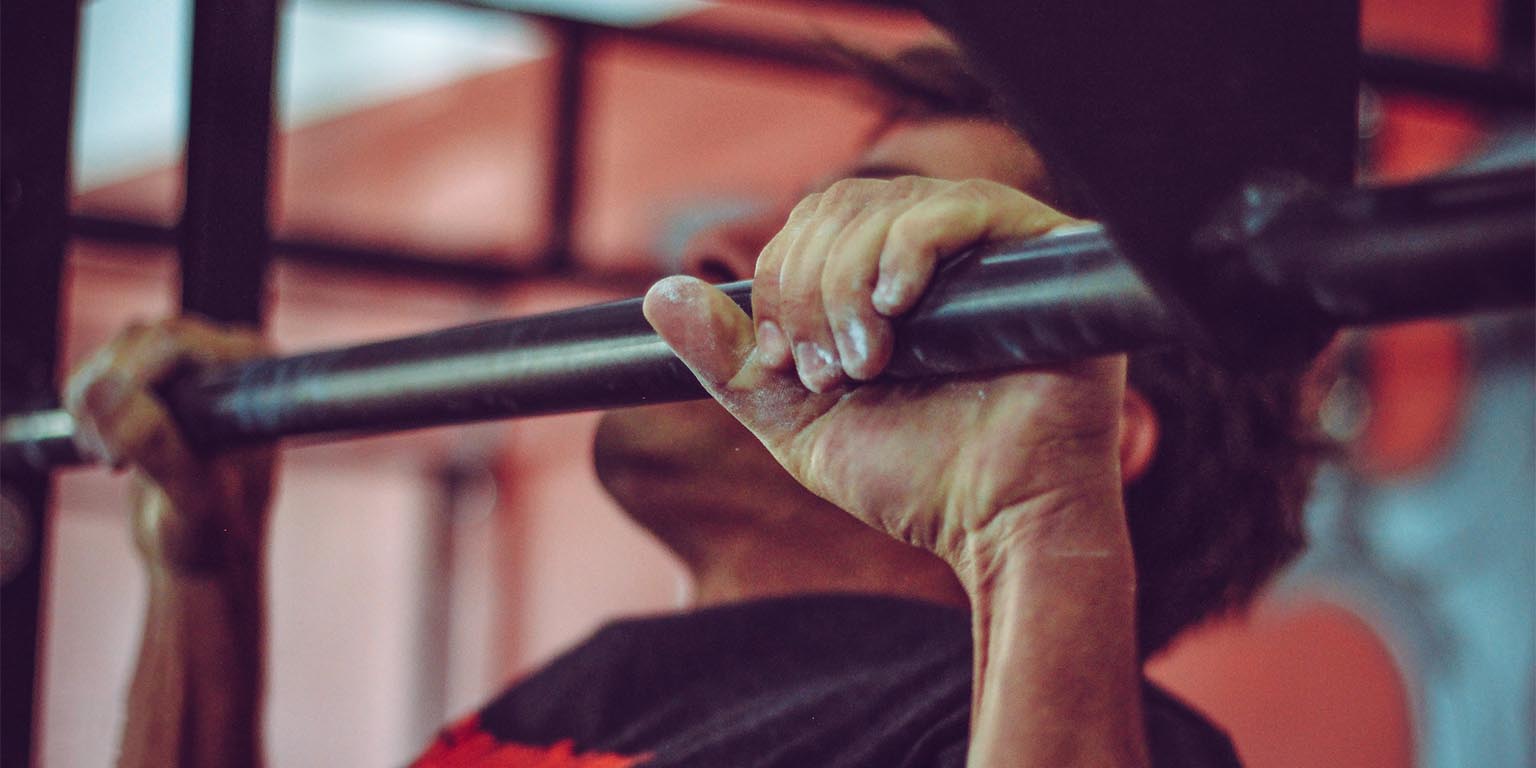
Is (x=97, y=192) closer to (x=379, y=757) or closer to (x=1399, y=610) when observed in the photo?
(x=379, y=757)

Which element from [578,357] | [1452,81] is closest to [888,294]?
[578,357]

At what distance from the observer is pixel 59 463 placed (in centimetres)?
83

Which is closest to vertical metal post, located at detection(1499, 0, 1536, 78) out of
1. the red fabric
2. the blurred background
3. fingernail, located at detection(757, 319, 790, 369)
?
the blurred background

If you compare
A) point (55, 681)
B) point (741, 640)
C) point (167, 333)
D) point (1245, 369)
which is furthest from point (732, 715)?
point (55, 681)

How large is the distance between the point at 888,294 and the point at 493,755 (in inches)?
22.3

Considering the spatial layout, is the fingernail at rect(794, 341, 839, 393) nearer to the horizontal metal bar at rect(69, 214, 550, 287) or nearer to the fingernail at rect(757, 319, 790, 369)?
the fingernail at rect(757, 319, 790, 369)

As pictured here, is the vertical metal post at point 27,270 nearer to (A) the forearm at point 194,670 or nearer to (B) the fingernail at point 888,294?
(A) the forearm at point 194,670

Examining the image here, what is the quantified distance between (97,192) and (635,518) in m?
4.32

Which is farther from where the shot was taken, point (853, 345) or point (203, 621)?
point (203, 621)

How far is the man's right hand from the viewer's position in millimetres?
790

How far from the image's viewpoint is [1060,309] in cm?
36

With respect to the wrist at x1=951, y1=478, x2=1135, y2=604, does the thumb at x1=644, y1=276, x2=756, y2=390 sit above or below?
above

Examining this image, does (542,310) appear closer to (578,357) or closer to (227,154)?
(227,154)

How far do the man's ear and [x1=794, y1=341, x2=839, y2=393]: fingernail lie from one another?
14.2 inches
